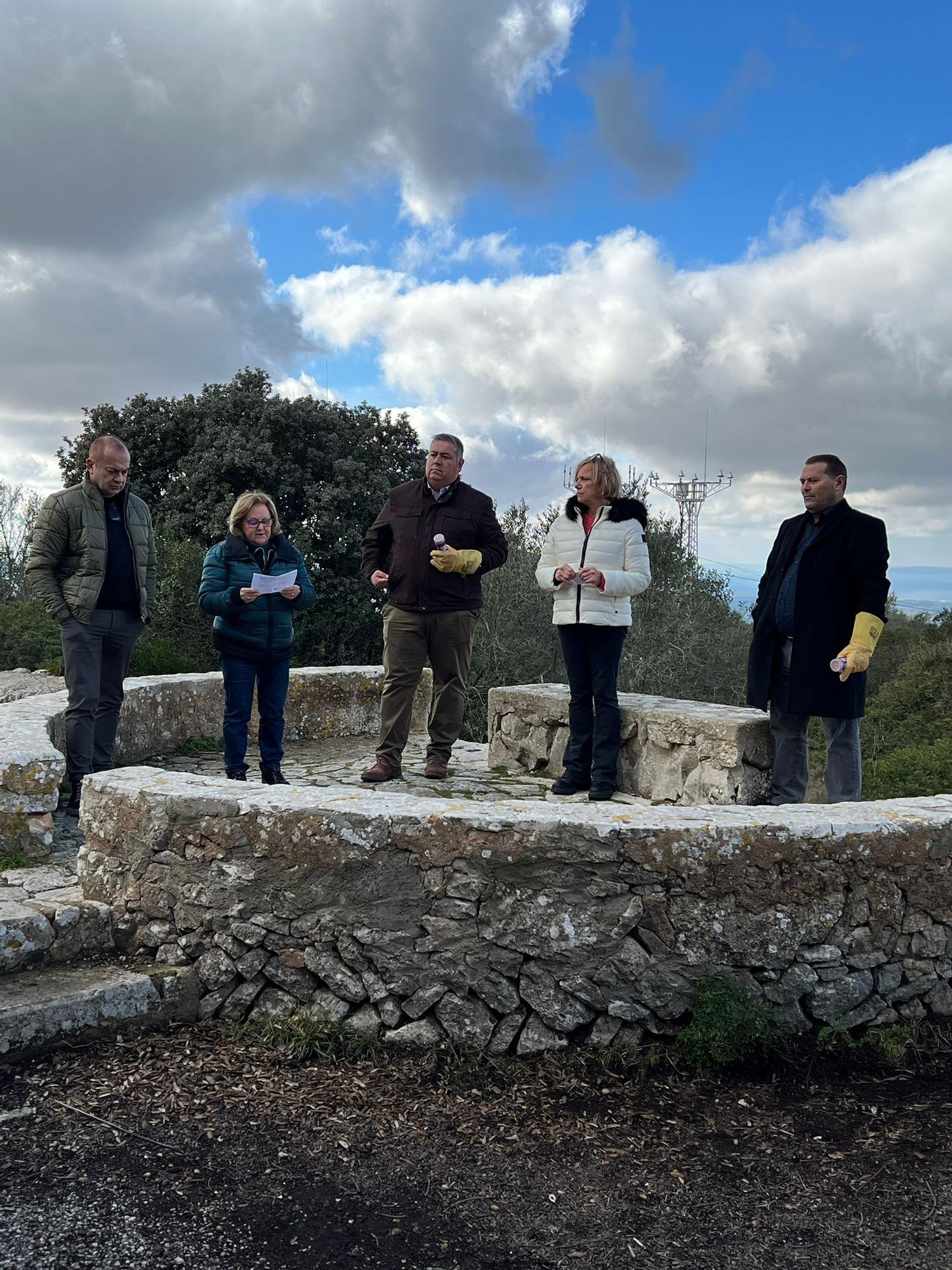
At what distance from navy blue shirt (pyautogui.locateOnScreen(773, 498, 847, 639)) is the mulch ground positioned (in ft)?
7.34

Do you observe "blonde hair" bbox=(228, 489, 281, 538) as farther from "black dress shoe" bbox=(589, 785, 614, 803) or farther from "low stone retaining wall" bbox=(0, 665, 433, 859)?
"black dress shoe" bbox=(589, 785, 614, 803)

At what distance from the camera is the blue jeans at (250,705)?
5855 millimetres

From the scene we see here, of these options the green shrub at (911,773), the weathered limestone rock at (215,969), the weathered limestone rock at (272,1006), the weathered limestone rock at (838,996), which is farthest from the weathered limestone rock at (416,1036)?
the green shrub at (911,773)

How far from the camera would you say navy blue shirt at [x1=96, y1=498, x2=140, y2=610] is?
5.74 m

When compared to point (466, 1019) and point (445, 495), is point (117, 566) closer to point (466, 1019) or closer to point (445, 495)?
point (445, 495)

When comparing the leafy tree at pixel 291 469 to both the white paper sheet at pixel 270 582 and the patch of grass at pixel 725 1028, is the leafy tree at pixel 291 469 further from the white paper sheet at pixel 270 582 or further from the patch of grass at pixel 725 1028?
the patch of grass at pixel 725 1028

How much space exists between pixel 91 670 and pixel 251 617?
933 millimetres

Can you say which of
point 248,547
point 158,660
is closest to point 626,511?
point 248,547

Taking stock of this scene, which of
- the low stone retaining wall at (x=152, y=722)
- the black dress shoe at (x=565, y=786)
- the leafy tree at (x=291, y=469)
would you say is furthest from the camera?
the leafy tree at (x=291, y=469)

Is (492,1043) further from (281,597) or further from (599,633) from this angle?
(281,597)

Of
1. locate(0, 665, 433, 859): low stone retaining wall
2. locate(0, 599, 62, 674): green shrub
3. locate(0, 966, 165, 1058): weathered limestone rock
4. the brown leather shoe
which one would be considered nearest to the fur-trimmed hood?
the brown leather shoe

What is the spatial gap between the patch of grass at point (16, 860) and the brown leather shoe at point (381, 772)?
1.91m

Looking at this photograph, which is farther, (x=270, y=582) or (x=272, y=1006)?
(x=270, y=582)

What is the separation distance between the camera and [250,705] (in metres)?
6.09
